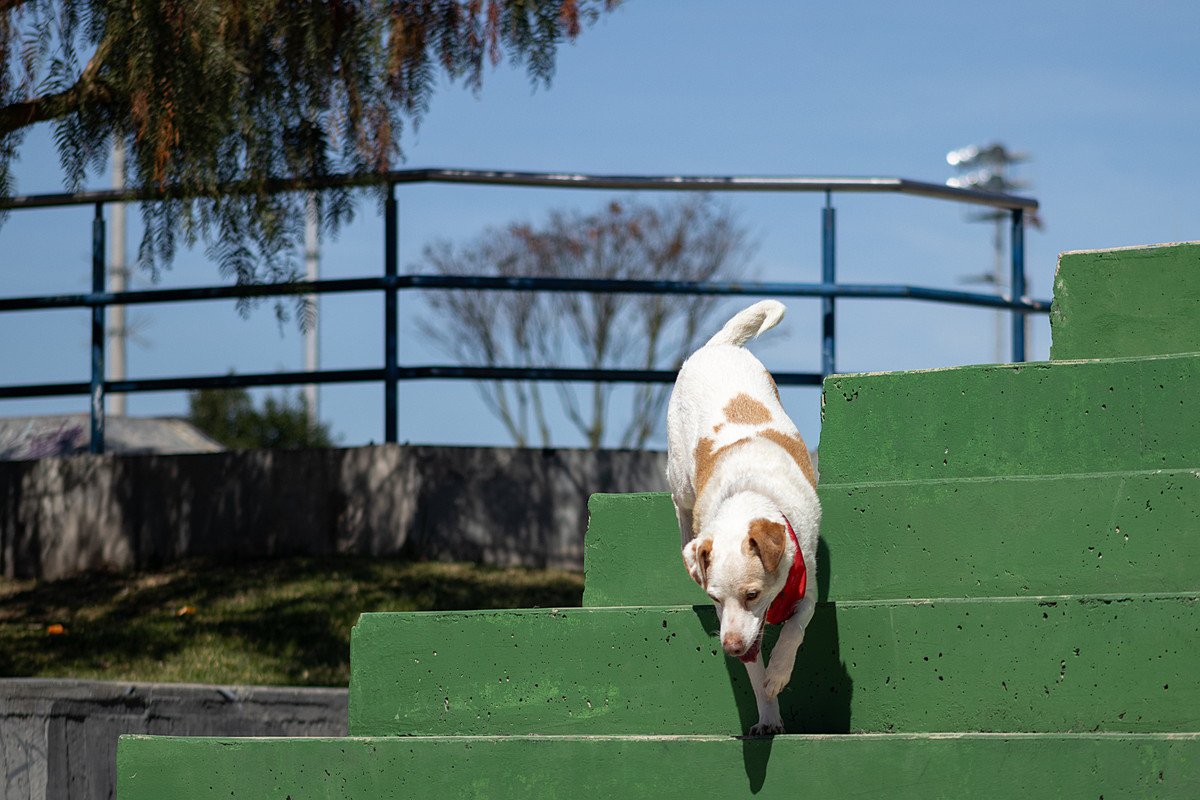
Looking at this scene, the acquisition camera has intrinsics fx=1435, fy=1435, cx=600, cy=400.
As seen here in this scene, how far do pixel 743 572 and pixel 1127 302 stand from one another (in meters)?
2.08

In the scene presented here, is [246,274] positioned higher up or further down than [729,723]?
higher up

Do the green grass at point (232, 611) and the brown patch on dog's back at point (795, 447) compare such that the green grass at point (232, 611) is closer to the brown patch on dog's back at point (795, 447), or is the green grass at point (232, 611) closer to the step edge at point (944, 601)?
the step edge at point (944, 601)

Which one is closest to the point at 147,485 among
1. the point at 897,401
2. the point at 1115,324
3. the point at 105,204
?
the point at 105,204

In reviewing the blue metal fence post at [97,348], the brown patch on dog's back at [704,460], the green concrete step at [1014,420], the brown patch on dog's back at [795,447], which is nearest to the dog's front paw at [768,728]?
the brown patch on dog's back at [704,460]

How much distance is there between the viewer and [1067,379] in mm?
4250

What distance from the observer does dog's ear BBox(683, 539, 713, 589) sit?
3.42 m

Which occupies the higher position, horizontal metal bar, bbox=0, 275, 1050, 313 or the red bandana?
horizontal metal bar, bbox=0, 275, 1050, 313

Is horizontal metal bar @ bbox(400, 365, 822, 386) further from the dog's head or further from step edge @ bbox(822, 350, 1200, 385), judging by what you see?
the dog's head

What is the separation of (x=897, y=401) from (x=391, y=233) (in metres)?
3.60

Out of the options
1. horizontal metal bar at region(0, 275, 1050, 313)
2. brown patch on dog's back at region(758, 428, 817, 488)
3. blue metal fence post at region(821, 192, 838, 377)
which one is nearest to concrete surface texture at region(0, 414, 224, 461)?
horizontal metal bar at region(0, 275, 1050, 313)

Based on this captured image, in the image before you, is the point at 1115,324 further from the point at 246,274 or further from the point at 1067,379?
the point at 246,274

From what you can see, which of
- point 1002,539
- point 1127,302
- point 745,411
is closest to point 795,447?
point 745,411

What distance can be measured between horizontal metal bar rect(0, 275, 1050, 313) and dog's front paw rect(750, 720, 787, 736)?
3770mm

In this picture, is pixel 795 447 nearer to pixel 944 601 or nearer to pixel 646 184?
pixel 944 601
